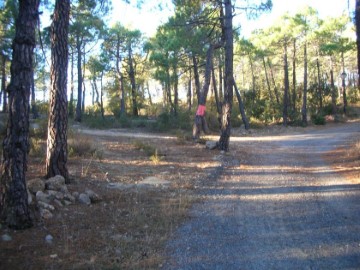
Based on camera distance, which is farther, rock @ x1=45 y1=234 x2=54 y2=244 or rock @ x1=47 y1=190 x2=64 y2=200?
rock @ x1=47 y1=190 x2=64 y2=200

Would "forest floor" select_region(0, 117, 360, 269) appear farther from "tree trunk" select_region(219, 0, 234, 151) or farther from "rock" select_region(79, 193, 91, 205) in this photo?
"tree trunk" select_region(219, 0, 234, 151)

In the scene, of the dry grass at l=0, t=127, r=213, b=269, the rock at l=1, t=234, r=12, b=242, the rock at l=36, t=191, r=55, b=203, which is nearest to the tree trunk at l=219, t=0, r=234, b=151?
the dry grass at l=0, t=127, r=213, b=269

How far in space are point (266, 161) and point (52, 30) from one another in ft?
26.6

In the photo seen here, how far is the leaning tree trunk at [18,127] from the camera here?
4.96 metres

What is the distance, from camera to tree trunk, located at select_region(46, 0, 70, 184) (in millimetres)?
7371

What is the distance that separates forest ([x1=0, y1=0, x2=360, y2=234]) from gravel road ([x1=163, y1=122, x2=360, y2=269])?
2588 mm

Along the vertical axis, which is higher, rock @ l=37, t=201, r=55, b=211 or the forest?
the forest

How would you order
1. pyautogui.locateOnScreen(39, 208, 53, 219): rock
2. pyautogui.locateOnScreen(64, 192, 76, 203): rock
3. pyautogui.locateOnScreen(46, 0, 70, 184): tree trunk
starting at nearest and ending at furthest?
pyautogui.locateOnScreen(39, 208, 53, 219): rock → pyautogui.locateOnScreen(64, 192, 76, 203): rock → pyautogui.locateOnScreen(46, 0, 70, 184): tree trunk

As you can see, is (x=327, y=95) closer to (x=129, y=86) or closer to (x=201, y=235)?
(x=129, y=86)

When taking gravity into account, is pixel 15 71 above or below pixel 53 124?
above

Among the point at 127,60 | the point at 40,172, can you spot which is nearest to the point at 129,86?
the point at 127,60

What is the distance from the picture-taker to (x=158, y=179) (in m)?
8.97

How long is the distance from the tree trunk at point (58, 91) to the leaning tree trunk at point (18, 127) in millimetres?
2381

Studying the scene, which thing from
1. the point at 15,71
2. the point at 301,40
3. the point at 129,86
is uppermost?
the point at 301,40
